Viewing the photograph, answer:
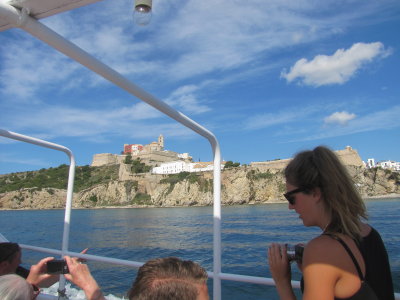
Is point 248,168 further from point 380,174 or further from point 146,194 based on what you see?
point 380,174

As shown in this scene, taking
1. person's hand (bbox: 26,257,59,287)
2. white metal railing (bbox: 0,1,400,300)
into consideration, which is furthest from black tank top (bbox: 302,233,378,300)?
person's hand (bbox: 26,257,59,287)

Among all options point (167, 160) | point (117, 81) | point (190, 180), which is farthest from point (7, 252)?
point (167, 160)

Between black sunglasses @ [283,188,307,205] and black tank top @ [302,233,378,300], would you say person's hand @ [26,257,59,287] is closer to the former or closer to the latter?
black sunglasses @ [283,188,307,205]

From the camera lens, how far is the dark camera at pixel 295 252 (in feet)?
3.12

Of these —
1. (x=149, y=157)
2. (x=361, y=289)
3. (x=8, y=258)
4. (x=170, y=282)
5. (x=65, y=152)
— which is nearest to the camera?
(x=170, y=282)

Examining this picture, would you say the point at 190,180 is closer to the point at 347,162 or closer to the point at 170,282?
the point at 347,162

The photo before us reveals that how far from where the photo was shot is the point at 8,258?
5.28ft

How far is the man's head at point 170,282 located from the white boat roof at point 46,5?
771mm

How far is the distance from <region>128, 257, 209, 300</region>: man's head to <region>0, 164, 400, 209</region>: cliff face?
58251mm

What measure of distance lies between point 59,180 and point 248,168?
35608 millimetres

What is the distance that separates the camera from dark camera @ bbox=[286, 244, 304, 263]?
95 centimetres

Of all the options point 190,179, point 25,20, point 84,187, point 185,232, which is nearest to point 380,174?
point 190,179

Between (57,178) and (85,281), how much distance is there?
6833 centimetres

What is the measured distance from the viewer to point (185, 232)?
2378 centimetres
